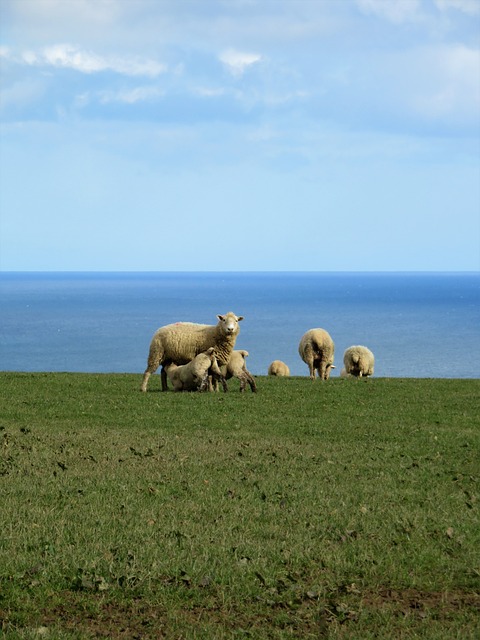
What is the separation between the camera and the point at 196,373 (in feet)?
86.2

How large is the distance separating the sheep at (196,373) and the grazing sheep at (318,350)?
6.65 meters

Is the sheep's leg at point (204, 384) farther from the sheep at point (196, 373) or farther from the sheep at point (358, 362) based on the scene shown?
the sheep at point (358, 362)

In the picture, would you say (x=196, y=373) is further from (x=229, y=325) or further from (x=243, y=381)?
(x=229, y=325)

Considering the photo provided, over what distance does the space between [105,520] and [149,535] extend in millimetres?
883

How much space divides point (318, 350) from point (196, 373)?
7.86 metres

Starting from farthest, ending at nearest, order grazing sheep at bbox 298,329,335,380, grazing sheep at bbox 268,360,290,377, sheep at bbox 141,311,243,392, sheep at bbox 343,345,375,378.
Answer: grazing sheep at bbox 268,360,290,377
sheep at bbox 343,345,375,378
grazing sheep at bbox 298,329,335,380
sheep at bbox 141,311,243,392

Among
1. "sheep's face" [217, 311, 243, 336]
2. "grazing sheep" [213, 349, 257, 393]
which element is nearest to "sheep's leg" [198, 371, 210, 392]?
"grazing sheep" [213, 349, 257, 393]

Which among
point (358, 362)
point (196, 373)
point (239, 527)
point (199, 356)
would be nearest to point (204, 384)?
point (196, 373)

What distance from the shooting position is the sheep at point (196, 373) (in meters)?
26.3

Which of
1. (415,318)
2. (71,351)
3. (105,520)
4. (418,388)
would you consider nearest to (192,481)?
(105,520)

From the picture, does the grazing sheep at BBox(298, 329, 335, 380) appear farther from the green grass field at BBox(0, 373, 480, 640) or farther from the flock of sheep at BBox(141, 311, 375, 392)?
the green grass field at BBox(0, 373, 480, 640)

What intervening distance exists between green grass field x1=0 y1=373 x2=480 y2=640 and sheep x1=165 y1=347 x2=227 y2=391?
17.0 ft

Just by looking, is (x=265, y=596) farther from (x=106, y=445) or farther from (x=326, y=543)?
(x=106, y=445)

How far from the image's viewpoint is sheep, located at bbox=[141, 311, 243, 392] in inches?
1066
